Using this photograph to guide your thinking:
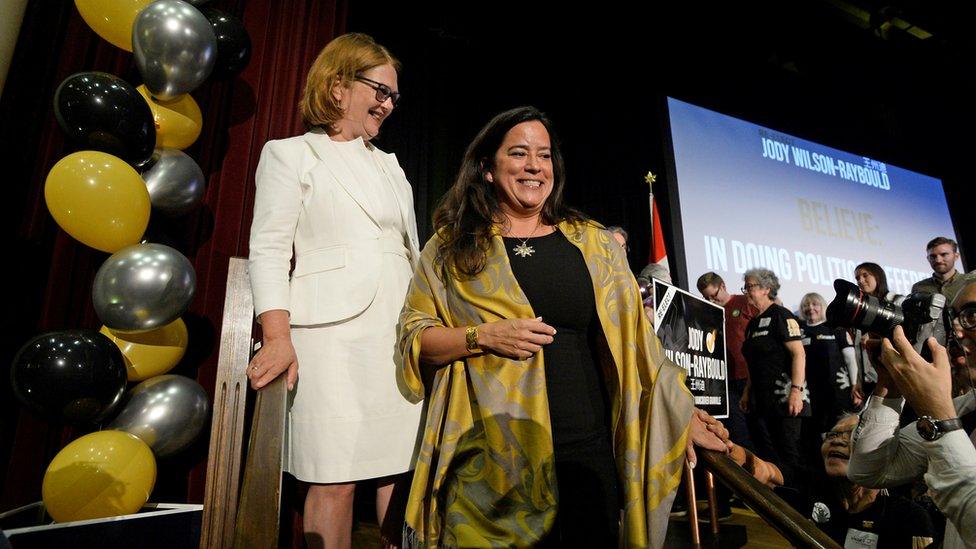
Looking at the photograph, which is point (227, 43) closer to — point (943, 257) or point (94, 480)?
point (94, 480)

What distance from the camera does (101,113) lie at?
157 centimetres

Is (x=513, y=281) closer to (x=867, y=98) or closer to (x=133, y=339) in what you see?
(x=133, y=339)

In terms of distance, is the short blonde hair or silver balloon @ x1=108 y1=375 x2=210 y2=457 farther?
silver balloon @ x1=108 y1=375 x2=210 y2=457

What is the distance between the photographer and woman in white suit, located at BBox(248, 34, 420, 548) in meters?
1.14

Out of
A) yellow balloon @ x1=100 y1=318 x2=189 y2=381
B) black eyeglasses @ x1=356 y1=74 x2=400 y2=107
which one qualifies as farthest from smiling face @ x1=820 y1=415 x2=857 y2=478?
yellow balloon @ x1=100 y1=318 x2=189 y2=381

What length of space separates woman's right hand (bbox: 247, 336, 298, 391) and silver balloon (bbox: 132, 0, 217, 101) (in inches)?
45.7

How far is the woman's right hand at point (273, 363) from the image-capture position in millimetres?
1022

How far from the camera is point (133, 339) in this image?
166 cm

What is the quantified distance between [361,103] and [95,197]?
33.1 inches

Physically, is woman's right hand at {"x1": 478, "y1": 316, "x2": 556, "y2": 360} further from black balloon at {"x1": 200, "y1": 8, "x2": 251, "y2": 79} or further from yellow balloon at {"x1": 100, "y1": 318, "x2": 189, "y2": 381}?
black balloon at {"x1": 200, "y1": 8, "x2": 251, "y2": 79}

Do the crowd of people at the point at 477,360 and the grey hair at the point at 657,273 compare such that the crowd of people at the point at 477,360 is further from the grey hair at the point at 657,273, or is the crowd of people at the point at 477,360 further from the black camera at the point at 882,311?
the grey hair at the point at 657,273

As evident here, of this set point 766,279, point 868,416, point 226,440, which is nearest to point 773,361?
point 766,279

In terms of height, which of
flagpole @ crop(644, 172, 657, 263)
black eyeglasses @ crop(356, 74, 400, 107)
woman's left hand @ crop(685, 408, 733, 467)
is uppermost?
flagpole @ crop(644, 172, 657, 263)

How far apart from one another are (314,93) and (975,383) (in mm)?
1732
